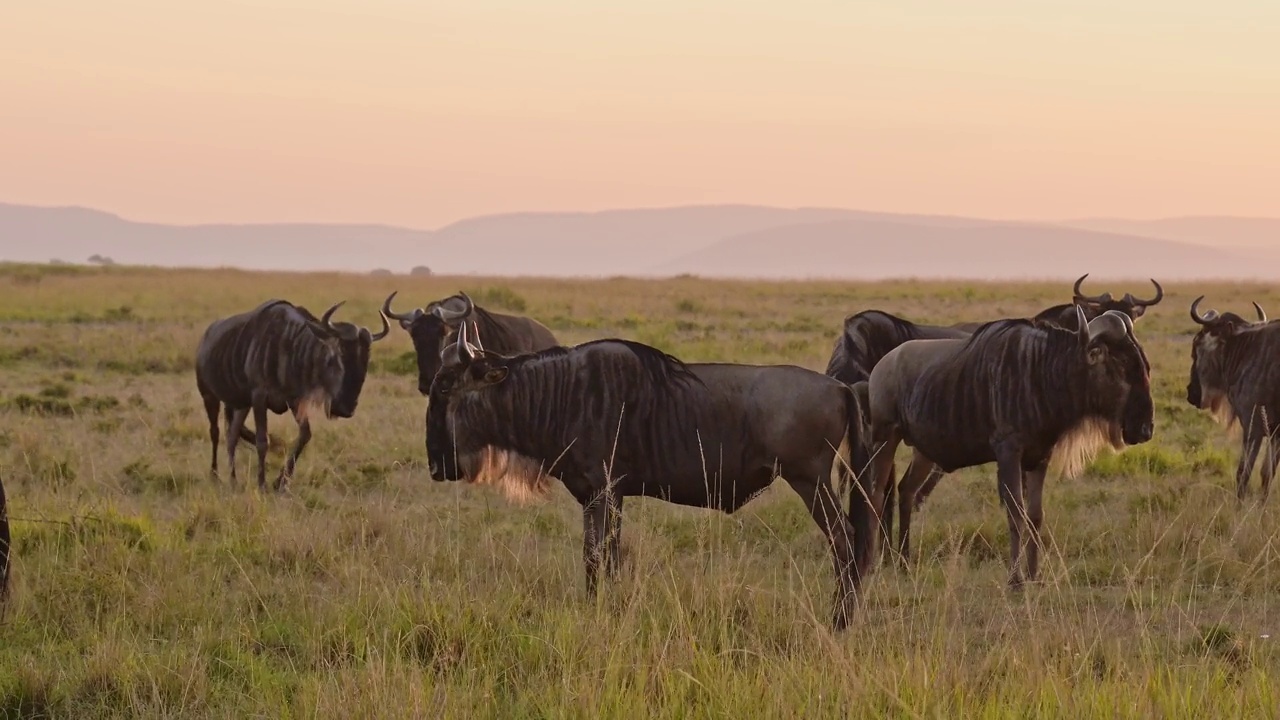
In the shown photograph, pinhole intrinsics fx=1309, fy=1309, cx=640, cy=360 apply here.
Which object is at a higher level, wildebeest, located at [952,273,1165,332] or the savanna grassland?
wildebeest, located at [952,273,1165,332]

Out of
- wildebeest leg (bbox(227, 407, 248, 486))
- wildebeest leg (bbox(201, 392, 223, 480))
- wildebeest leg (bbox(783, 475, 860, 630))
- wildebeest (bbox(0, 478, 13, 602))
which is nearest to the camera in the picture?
wildebeest (bbox(0, 478, 13, 602))

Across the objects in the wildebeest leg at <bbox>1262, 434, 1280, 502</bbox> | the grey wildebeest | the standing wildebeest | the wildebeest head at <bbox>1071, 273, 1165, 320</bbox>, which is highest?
the wildebeest head at <bbox>1071, 273, 1165, 320</bbox>

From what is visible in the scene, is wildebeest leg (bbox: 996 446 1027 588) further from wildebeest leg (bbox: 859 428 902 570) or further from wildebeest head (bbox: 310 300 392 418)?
wildebeest head (bbox: 310 300 392 418)

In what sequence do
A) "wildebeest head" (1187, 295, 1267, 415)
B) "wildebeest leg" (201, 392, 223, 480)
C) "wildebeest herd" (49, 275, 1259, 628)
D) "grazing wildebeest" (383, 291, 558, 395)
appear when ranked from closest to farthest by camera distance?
"wildebeest herd" (49, 275, 1259, 628) < "wildebeest head" (1187, 295, 1267, 415) < "wildebeest leg" (201, 392, 223, 480) < "grazing wildebeest" (383, 291, 558, 395)

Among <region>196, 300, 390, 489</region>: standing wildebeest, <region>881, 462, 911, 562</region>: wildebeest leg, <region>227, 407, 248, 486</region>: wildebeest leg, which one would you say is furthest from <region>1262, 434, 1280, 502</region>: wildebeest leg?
<region>227, 407, 248, 486</region>: wildebeest leg

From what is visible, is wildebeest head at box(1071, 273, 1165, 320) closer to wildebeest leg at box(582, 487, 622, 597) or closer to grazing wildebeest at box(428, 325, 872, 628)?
grazing wildebeest at box(428, 325, 872, 628)

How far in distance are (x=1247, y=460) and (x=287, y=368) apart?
6.52 meters

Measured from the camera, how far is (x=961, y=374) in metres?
6.53

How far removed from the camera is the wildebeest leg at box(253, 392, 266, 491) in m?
9.04

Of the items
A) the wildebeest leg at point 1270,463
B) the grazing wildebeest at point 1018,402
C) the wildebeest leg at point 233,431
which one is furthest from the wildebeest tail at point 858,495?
the wildebeest leg at point 233,431

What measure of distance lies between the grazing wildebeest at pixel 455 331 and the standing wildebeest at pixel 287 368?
453 mm

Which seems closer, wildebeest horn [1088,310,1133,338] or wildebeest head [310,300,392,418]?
wildebeest horn [1088,310,1133,338]

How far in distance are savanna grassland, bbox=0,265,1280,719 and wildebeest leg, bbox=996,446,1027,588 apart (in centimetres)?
18

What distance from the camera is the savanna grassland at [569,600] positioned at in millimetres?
3906
